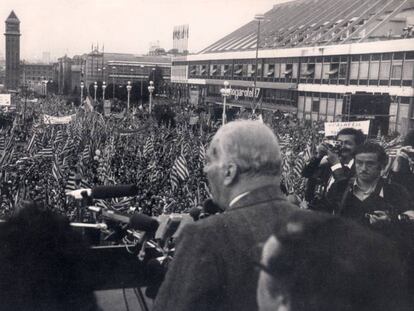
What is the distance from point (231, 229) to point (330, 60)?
32817 mm

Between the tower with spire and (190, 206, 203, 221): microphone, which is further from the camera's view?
the tower with spire

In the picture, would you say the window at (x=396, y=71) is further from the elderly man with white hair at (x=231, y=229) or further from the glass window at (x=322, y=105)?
the elderly man with white hair at (x=231, y=229)

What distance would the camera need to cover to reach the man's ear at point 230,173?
1699 mm

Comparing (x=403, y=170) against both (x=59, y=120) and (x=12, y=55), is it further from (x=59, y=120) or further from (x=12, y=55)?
(x=12, y=55)

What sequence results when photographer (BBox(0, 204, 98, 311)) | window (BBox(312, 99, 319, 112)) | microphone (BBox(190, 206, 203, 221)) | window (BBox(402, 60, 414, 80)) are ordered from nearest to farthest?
microphone (BBox(190, 206, 203, 221)), photographer (BBox(0, 204, 98, 311)), window (BBox(402, 60, 414, 80)), window (BBox(312, 99, 319, 112))

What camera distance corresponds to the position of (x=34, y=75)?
15450cm

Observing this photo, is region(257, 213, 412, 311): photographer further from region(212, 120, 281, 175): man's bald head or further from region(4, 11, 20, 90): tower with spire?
region(4, 11, 20, 90): tower with spire

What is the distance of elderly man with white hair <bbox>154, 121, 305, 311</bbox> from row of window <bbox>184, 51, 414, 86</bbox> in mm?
18479

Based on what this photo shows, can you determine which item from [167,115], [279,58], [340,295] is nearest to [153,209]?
[340,295]

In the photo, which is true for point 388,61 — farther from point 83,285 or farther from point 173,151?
point 83,285

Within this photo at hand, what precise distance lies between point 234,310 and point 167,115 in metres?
20.7

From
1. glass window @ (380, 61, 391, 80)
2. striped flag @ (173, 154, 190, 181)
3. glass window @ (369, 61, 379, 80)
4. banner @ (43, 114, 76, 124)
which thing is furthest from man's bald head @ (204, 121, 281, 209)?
glass window @ (369, 61, 379, 80)

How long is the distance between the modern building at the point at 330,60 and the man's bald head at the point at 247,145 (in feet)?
45.1

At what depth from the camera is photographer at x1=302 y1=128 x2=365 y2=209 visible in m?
5.29
